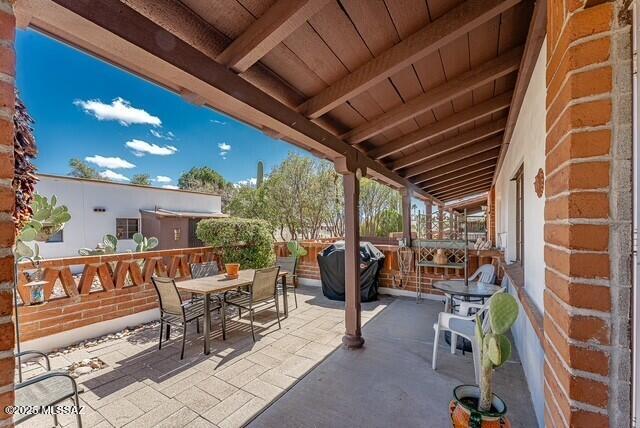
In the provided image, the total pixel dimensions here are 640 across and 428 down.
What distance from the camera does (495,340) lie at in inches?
54.5

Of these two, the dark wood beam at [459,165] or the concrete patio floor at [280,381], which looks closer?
the concrete patio floor at [280,381]

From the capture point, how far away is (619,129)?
80 cm

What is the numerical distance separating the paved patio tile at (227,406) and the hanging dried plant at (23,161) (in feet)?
6.13

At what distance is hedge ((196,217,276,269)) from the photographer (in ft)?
17.5

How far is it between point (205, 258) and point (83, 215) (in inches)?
272

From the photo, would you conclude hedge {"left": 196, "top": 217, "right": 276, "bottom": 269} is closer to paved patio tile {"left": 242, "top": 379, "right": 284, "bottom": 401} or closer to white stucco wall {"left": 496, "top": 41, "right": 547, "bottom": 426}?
paved patio tile {"left": 242, "top": 379, "right": 284, "bottom": 401}

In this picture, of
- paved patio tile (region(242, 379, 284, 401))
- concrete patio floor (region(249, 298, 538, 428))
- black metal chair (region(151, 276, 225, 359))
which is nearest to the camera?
concrete patio floor (region(249, 298, 538, 428))

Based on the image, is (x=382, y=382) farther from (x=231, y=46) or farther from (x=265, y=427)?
(x=231, y=46)

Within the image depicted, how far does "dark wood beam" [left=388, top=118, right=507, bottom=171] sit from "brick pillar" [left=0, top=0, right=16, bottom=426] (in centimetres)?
420

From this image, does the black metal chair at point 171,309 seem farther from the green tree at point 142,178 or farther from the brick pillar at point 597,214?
the green tree at point 142,178

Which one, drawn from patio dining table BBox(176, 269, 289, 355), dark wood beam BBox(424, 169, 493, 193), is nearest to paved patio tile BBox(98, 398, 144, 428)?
patio dining table BBox(176, 269, 289, 355)

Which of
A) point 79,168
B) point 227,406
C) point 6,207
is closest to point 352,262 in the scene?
point 227,406

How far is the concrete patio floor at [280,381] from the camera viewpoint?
87.5 inches

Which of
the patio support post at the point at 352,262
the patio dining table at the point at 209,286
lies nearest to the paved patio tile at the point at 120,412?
the patio dining table at the point at 209,286
